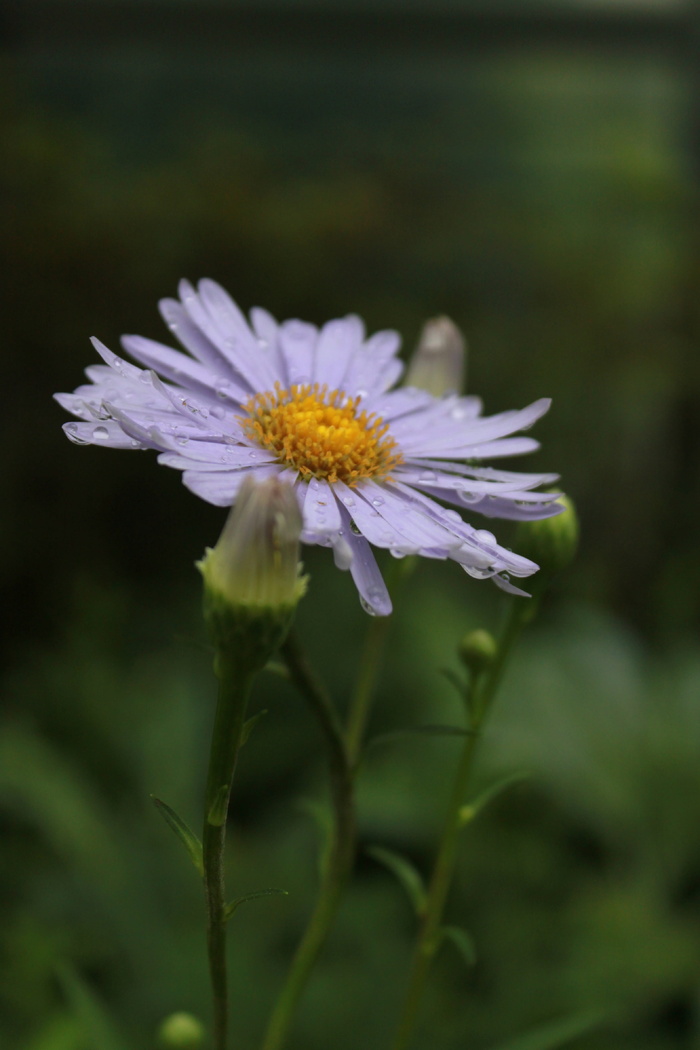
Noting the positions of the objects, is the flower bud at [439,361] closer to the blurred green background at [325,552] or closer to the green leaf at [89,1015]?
the green leaf at [89,1015]

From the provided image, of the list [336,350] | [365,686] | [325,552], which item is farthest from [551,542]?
[325,552]

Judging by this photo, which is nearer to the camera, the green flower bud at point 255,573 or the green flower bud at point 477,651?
the green flower bud at point 255,573

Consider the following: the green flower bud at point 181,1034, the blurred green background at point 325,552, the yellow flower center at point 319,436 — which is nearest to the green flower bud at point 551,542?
the yellow flower center at point 319,436

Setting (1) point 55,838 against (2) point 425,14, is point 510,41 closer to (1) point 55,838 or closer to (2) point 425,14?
(2) point 425,14

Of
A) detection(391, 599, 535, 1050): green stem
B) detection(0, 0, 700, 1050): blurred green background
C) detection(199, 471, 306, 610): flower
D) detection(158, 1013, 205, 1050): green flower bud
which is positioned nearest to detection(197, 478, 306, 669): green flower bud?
detection(199, 471, 306, 610): flower

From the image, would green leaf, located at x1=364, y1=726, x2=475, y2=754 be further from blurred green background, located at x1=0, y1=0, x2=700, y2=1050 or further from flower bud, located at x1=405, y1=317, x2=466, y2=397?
blurred green background, located at x1=0, y1=0, x2=700, y2=1050

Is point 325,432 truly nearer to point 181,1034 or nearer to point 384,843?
point 181,1034
